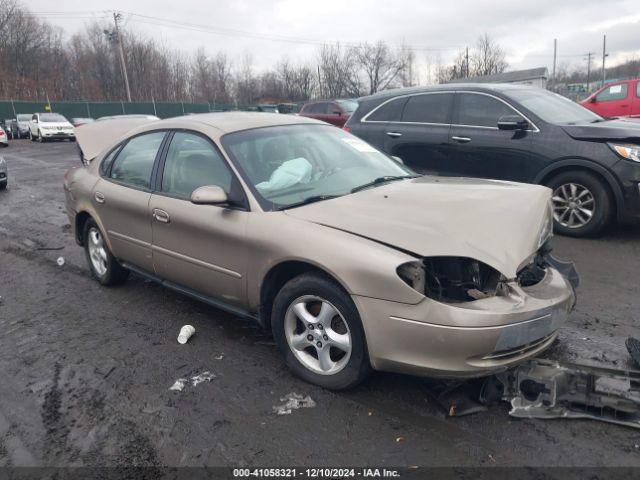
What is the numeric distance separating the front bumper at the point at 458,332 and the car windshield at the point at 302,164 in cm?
103

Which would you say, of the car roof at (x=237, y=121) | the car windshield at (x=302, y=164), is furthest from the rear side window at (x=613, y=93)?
the car roof at (x=237, y=121)

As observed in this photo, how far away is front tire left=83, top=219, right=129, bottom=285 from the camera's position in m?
4.67

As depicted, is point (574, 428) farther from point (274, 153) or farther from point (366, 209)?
point (274, 153)

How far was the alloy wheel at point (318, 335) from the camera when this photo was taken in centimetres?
279

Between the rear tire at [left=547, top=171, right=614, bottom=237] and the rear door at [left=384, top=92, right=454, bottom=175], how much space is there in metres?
1.43

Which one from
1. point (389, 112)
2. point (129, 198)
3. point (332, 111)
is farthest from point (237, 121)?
point (332, 111)

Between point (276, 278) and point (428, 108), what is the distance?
15.0ft

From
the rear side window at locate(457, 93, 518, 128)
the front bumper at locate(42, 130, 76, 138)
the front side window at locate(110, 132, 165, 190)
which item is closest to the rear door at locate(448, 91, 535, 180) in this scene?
the rear side window at locate(457, 93, 518, 128)

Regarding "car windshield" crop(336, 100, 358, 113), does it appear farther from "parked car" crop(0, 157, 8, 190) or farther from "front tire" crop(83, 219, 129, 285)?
"front tire" crop(83, 219, 129, 285)

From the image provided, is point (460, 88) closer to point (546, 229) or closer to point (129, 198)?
point (546, 229)

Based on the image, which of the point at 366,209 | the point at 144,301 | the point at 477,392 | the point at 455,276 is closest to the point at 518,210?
the point at 455,276

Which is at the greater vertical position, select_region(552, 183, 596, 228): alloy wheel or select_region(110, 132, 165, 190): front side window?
select_region(110, 132, 165, 190): front side window

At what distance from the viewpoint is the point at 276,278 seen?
3080mm

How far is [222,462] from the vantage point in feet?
7.80
